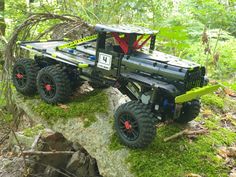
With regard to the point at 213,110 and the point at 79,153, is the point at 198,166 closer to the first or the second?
the point at 213,110

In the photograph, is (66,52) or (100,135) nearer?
(100,135)

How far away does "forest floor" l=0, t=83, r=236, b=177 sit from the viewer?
3.58 meters

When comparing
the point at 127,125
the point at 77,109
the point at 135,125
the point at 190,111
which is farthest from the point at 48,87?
the point at 190,111

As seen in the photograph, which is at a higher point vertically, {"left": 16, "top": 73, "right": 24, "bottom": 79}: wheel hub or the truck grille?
the truck grille

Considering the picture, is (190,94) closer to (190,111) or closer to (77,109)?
(190,111)

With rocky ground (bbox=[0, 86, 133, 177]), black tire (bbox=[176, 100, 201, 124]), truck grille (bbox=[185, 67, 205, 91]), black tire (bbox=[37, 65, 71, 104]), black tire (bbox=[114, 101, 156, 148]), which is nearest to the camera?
black tire (bbox=[114, 101, 156, 148])

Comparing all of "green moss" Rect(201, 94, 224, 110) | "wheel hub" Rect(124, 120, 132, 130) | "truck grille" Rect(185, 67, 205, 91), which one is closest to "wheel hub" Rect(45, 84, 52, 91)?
"wheel hub" Rect(124, 120, 132, 130)

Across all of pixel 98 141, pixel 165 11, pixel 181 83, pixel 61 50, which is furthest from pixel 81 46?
pixel 165 11

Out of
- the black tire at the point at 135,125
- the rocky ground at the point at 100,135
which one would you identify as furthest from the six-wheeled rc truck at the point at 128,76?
the rocky ground at the point at 100,135

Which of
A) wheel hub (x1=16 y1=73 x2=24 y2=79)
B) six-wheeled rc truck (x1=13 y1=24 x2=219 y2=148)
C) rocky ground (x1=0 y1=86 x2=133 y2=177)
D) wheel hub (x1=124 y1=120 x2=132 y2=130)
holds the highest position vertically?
Answer: six-wheeled rc truck (x1=13 y1=24 x2=219 y2=148)

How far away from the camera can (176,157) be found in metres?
3.69

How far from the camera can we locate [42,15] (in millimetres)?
5684

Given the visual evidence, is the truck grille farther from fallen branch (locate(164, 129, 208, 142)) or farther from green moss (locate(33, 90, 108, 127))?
green moss (locate(33, 90, 108, 127))

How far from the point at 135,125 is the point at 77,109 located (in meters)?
1.24
